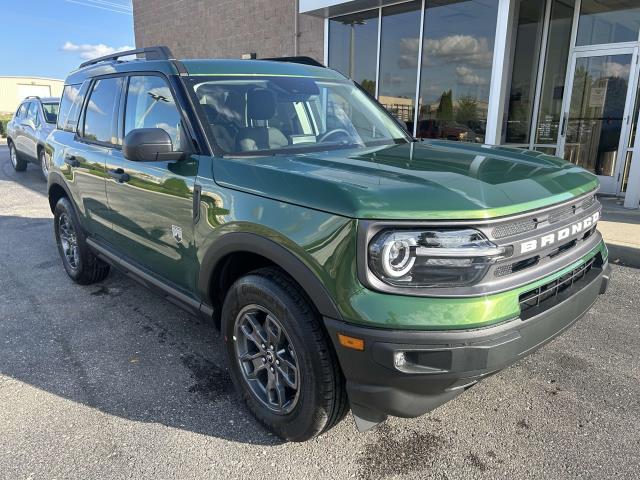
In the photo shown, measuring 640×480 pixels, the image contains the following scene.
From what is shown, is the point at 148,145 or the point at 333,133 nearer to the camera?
the point at 148,145

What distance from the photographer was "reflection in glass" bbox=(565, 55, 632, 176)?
8.33 meters

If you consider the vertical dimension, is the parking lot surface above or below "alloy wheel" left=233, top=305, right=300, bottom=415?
below

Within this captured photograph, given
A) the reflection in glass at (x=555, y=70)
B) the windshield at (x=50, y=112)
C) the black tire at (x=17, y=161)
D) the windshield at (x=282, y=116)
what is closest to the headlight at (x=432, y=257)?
the windshield at (x=282, y=116)

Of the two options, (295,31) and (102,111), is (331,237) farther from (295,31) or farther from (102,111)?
(295,31)

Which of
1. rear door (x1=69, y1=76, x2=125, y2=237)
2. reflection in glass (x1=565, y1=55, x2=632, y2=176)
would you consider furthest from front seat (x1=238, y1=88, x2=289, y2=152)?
reflection in glass (x1=565, y1=55, x2=632, y2=176)

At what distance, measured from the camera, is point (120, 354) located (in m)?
3.49

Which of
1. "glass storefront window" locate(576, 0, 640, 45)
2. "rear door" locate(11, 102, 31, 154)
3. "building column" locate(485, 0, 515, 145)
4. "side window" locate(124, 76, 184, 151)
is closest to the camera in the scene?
"side window" locate(124, 76, 184, 151)

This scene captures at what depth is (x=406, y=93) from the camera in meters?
10.7

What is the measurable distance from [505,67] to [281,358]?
7583 millimetres

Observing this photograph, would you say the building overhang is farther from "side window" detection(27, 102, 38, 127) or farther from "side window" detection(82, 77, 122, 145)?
"side window" detection(82, 77, 122, 145)

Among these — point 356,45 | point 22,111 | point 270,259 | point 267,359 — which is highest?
point 356,45

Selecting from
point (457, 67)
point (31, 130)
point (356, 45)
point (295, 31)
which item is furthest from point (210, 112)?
point (31, 130)

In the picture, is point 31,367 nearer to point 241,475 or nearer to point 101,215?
point 101,215

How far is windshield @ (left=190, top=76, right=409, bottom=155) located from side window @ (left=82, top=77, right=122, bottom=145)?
3.84ft
